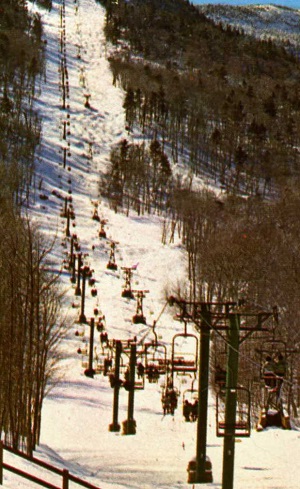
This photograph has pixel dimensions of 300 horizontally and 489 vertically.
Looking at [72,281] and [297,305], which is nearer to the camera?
[297,305]

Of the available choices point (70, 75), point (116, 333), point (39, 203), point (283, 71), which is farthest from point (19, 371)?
point (283, 71)

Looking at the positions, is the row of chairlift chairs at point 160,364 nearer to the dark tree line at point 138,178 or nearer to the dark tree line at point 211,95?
the dark tree line at point 138,178

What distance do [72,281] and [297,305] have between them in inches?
784

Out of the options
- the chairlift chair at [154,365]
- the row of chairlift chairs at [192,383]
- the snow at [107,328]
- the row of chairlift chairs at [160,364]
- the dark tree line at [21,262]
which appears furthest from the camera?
the chairlift chair at [154,365]

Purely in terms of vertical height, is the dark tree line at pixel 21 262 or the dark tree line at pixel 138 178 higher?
the dark tree line at pixel 21 262

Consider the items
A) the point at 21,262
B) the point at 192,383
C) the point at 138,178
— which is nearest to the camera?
the point at 21,262

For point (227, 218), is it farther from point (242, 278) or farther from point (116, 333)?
point (116, 333)

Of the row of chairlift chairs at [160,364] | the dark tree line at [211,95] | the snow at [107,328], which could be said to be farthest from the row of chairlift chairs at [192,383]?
the dark tree line at [211,95]

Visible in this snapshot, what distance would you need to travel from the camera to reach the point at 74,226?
71.8m

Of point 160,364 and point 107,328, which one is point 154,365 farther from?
point 107,328

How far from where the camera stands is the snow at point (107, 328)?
24469mm

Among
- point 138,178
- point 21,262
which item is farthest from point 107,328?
point 138,178

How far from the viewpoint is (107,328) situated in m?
49.1

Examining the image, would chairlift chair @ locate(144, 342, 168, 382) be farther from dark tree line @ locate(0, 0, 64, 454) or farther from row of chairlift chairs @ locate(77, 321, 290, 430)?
dark tree line @ locate(0, 0, 64, 454)
